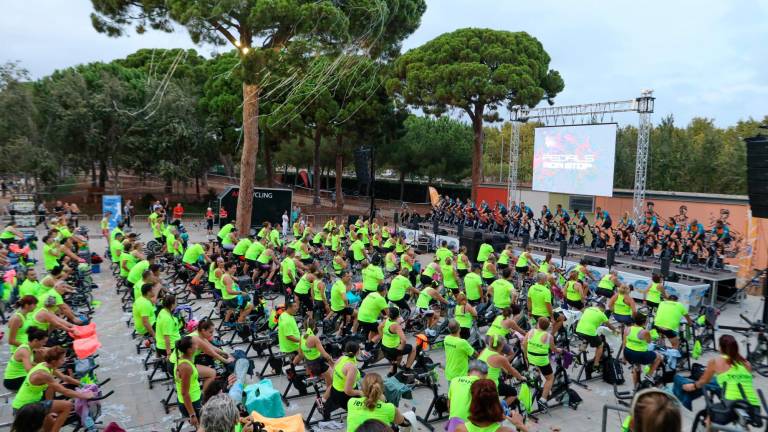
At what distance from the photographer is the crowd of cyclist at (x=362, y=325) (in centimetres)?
540

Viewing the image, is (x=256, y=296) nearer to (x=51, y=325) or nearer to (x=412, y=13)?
(x=51, y=325)

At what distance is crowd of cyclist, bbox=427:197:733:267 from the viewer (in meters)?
15.8

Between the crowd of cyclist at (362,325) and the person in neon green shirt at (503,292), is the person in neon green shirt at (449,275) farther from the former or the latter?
the person in neon green shirt at (503,292)

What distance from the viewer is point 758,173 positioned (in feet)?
37.2

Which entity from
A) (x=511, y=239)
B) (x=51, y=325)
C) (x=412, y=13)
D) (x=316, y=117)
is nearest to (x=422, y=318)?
(x=51, y=325)

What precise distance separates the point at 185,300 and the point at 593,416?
370 inches

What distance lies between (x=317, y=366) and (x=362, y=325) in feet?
6.70

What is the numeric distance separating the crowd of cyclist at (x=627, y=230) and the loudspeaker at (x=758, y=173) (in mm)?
4357

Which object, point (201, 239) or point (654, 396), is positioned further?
point (201, 239)

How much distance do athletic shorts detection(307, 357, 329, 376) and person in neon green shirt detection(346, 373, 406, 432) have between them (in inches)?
89.8

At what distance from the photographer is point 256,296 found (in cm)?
1020

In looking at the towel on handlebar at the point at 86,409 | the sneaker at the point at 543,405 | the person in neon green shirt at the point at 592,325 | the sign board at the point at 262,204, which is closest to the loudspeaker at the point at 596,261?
the person in neon green shirt at the point at 592,325

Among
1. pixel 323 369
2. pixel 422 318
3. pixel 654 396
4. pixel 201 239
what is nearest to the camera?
pixel 654 396

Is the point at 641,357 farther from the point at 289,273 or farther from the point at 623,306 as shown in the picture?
the point at 289,273
